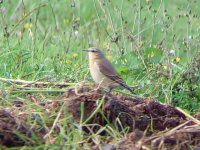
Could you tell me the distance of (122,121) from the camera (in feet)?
20.2

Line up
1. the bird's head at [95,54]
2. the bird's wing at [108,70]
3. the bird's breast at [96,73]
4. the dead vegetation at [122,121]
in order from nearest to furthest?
the dead vegetation at [122,121], the bird's wing at [108,70], the bird's breast at [96,73], the bird's head at [95,54]

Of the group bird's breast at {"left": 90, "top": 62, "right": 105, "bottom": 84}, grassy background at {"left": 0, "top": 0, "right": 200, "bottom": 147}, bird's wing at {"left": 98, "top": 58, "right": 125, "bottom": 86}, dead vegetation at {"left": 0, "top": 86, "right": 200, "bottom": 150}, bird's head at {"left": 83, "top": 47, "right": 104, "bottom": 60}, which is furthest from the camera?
bird's head at {"left": 83, "top": 47, "right": 104, "bottom": 60}

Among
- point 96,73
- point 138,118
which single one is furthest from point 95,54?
point 138,118

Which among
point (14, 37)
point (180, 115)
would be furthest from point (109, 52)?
point (180, 115)

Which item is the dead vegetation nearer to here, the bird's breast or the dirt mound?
the dirt mound

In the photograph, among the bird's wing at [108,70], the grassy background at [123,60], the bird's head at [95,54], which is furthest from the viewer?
the bird's head at [95,54]

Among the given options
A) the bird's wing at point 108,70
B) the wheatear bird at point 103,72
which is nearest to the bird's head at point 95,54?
the wheatear bird at point 103,72

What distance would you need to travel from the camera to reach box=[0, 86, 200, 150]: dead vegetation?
5.65 metres

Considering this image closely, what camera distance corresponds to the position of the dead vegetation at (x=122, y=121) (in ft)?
18.5

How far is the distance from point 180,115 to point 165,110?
139 millimetres

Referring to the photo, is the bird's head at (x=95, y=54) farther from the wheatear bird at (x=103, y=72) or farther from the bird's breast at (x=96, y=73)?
the bird's breast at (x=96, y=73)

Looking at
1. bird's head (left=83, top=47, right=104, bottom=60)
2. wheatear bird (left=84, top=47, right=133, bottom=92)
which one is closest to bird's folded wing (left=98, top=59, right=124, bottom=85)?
wheatear bird (left=84, top=47, right=133, bottom=92)

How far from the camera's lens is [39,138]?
18.6ft

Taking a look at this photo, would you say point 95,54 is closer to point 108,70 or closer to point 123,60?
point 108,70
